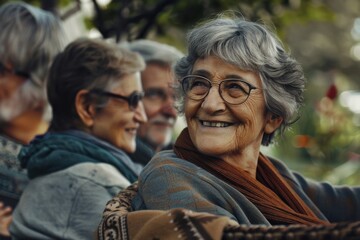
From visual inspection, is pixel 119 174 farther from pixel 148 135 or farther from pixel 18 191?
pixel 148 135

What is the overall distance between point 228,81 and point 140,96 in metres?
1.74

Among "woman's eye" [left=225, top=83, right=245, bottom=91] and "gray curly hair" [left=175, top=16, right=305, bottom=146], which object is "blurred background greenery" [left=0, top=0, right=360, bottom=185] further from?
"woman's eye" [left=225, top=83, right=245, bottom=91]

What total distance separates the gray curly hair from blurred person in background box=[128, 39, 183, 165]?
90.2 inches

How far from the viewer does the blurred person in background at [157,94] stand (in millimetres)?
6043

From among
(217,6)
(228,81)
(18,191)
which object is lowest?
(18,191)

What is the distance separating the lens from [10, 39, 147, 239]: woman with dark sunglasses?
4539 millimetres

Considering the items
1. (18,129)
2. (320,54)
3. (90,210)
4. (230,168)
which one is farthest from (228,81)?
(320,54)

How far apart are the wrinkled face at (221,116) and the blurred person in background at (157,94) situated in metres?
2.47

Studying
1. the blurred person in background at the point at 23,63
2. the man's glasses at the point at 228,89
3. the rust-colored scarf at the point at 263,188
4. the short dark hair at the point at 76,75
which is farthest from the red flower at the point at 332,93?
the man's glasses at the point at 228,89

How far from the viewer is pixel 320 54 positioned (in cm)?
2200

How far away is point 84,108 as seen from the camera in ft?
16.5

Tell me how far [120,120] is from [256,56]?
1718mm

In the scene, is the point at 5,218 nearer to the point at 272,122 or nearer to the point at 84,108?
the point at 84,108

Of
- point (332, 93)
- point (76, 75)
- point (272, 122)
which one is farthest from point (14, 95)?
point (332, 93)
